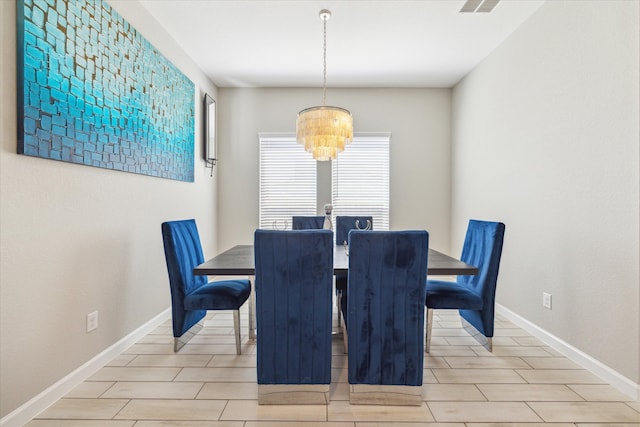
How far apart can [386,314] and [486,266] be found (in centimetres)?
108

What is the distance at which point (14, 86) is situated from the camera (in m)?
1.61

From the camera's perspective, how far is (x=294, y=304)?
1.72 metres

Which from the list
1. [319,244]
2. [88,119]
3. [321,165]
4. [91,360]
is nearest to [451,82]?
[321,165]

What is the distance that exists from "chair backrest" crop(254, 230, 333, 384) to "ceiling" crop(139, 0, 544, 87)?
6.97ft

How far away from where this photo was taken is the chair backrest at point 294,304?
1667 millimetres

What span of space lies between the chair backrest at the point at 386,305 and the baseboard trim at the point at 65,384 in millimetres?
1622

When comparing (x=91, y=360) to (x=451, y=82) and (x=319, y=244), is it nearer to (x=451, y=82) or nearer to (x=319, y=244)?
(x=319, y=244)

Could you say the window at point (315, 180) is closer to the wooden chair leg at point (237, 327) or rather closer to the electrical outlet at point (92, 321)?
the wooden chair leg at point (237, 327)

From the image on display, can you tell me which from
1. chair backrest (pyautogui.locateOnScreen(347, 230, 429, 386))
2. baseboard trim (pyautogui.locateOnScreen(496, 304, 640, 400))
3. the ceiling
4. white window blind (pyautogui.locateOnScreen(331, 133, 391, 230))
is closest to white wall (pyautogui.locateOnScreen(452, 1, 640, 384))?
baseboard trim (pyautogui.locateOnScreen(496, 304, 640, 400))

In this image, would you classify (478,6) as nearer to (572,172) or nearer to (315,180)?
(572,172)

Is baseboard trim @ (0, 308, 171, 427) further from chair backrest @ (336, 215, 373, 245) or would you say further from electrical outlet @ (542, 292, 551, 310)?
electrical outlet @ (542, 292, 551, 310)

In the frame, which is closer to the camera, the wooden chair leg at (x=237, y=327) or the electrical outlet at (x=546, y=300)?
the wooden chair leg at (x=237, y=327)

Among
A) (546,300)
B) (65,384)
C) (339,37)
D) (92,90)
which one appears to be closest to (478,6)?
(339,37)

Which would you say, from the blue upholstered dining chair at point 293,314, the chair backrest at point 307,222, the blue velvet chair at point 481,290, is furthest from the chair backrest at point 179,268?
the blue velvet chair at point 481,290
